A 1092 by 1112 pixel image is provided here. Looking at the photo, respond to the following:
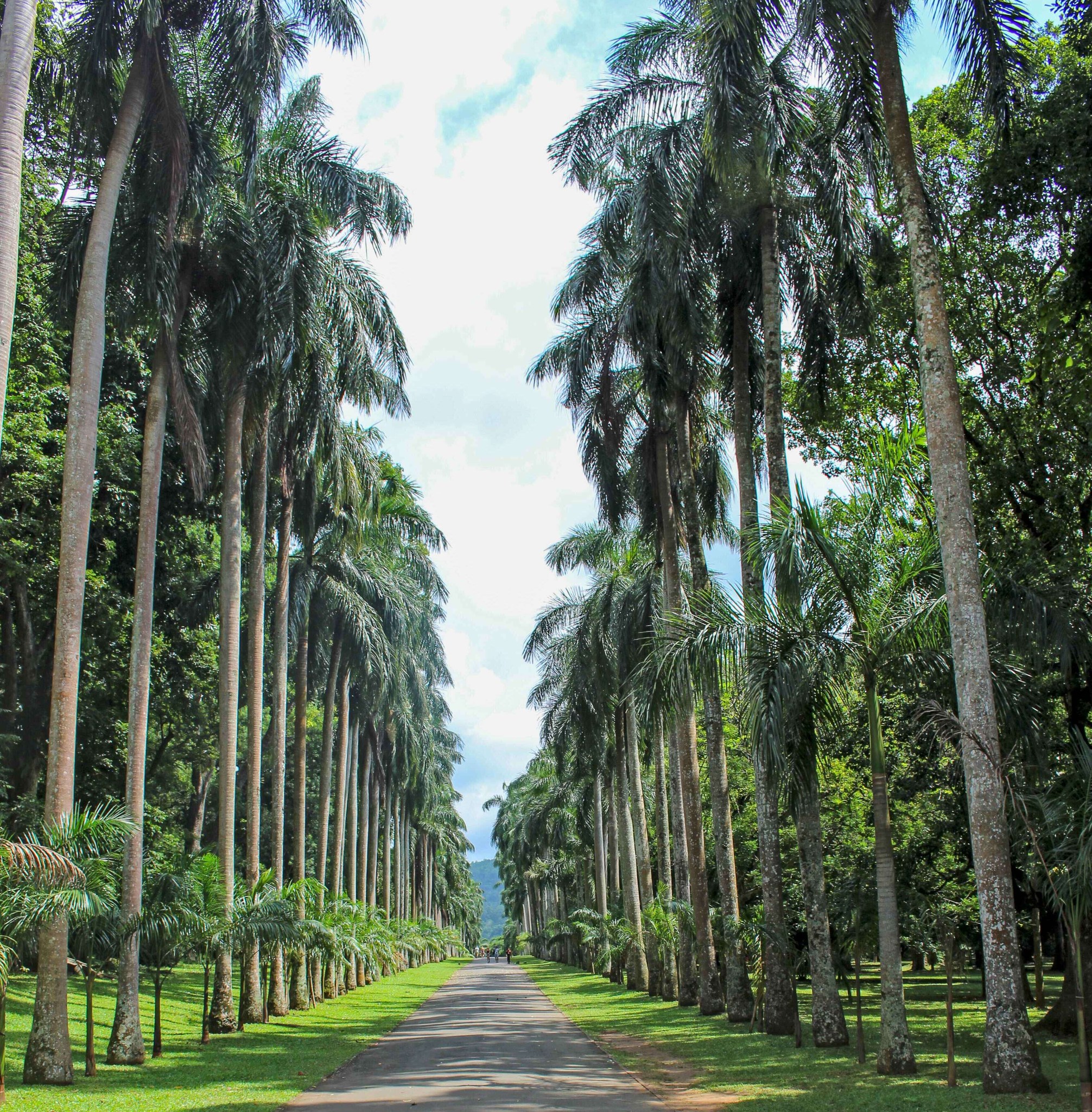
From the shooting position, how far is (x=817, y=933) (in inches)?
597

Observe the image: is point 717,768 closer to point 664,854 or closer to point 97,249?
point 97,249

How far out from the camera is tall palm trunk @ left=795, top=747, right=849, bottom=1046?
48.1 ft

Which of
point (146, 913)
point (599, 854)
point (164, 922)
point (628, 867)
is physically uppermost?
point (146, 913)

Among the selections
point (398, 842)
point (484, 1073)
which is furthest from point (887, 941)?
point (398, 842)

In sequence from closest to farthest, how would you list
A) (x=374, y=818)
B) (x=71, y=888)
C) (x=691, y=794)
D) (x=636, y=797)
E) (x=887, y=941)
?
(x=71, y=888) → (x=887, y=941) → (x=691, y=794) → (x=636, y=797) → (x=374, y=818)

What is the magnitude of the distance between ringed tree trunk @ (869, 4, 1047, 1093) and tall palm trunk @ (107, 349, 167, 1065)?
10.4 m

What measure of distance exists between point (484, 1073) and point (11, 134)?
1245 cm

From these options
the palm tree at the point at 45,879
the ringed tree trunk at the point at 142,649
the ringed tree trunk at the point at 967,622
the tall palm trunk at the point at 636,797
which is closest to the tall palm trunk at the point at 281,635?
the ringed tree trunk at the point at 142,649

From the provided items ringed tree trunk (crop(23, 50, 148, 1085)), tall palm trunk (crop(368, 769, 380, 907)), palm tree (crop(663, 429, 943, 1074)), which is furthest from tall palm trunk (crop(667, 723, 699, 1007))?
tall palm trunk (crop(368, 769, 380, 907))

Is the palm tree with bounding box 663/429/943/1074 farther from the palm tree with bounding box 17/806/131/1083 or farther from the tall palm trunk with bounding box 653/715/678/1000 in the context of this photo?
the tall palm trunk with bounding box 653/715/678/1000

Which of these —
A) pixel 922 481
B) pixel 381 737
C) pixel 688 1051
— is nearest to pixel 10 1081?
pixel 688 1051

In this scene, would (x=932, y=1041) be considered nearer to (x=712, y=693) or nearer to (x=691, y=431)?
(x=712, y=693)

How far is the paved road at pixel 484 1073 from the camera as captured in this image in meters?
10.5

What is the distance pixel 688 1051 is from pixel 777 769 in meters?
5.72
